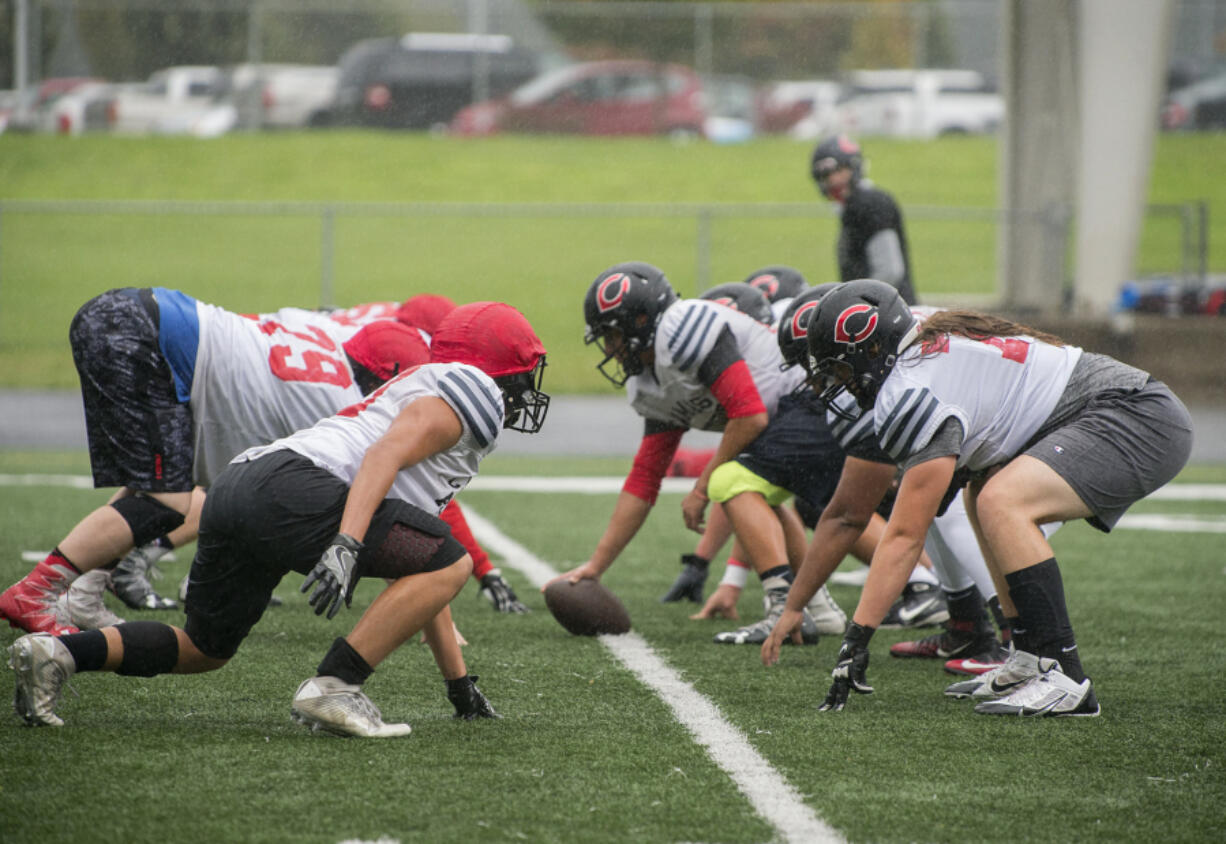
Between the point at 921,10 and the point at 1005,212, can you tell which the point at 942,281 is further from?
the point at 921,10

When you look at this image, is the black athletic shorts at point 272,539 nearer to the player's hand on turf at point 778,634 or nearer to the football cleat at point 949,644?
the player's hand on turf at point 778,634

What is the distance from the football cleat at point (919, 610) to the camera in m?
6.17

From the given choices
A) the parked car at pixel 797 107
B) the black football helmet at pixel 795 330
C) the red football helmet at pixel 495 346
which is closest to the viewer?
the red football helmet at pixel 495 346

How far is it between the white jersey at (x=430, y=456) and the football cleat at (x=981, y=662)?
2086mm

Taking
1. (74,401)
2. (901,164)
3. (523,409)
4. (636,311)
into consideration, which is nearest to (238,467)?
(523,409)

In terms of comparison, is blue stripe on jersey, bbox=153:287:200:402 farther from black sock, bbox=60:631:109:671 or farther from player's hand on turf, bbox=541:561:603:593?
player's hand on turf, bbox=541:561:603:593

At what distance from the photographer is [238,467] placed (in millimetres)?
3980

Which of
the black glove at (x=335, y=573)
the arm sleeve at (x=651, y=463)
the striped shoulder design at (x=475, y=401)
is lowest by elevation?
the arm sleeve at (x=651, y=463)

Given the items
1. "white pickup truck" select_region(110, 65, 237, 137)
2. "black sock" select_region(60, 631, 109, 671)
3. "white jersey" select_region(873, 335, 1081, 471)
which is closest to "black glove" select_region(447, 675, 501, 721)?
"black sock" select_region(60, 631, 109, 671)

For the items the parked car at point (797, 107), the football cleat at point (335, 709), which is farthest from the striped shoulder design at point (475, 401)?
the parked car at point (797, 107)

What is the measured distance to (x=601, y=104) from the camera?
1056 inches

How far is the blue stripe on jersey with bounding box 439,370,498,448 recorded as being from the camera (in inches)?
155

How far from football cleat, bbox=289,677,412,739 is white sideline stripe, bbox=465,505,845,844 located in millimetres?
918

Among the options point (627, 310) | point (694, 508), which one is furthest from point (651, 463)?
point (627, 310)
